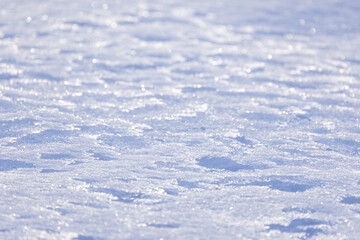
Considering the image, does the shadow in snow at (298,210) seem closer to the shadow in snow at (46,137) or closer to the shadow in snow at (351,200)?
the shadow in snow at (351,200)

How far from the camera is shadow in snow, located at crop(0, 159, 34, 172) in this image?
109 inches

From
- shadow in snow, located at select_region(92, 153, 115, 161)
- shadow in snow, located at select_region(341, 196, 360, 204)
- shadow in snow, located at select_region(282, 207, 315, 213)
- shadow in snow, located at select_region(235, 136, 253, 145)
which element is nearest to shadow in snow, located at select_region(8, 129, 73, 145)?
shadow in snow, located at select_region(92, 153, 115, 161)

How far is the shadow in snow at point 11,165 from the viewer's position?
2779 millimetres

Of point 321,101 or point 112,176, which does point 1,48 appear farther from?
point 321,101

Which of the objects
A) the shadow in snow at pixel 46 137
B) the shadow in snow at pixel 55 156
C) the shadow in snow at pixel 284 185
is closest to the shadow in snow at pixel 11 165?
the shadow in snow at pixel 55 156

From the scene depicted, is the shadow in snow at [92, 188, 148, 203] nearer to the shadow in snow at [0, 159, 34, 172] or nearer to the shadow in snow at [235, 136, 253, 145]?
the shadow in snow at [0, 159, 34, 172]

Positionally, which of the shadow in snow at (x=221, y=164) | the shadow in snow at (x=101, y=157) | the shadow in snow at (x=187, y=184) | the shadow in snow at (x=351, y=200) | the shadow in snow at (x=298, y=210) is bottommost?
the shadow in snow at (x=298, y=210)

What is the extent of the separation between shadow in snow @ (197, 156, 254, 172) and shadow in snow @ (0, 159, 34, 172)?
1.07m

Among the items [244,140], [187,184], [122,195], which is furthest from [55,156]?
[244,140]

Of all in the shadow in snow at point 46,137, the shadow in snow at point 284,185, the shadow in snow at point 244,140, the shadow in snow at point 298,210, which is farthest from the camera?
the shadow in snow at point 244,140

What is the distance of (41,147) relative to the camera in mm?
3061

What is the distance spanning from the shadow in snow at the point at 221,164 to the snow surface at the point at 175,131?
1 cm

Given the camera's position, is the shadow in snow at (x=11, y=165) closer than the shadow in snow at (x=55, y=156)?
Yes

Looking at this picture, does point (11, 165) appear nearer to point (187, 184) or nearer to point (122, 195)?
point (122, 195)
